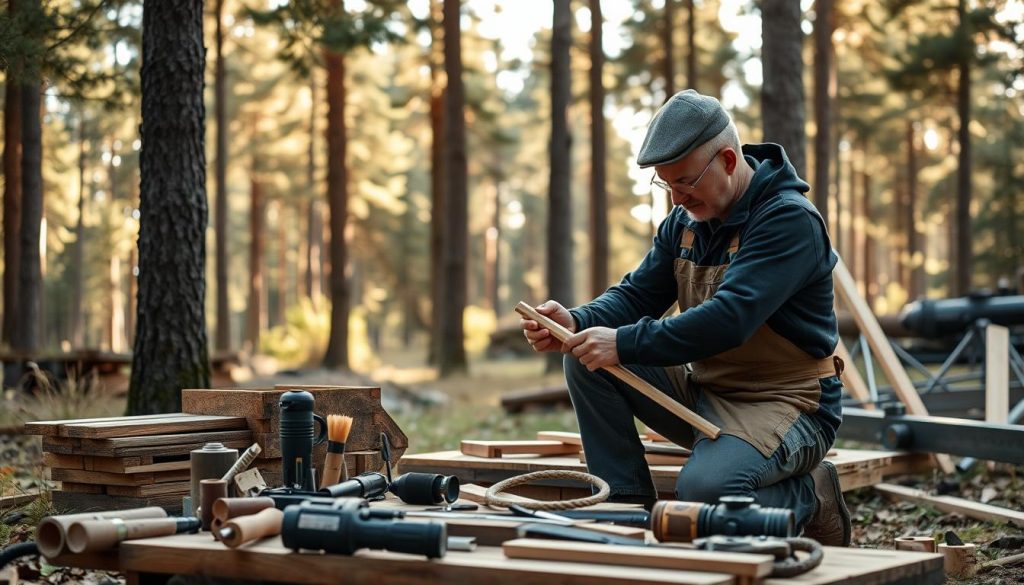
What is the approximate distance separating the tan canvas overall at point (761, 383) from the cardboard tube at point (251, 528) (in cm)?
166

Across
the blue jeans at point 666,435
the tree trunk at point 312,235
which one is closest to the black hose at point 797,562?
the blue jeans at point 666,435

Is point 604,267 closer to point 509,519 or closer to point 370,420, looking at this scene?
point 370,420

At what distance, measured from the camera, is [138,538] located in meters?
3.32

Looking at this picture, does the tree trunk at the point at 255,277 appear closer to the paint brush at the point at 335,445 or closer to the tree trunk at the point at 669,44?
the tree trunk at the point at 669,44

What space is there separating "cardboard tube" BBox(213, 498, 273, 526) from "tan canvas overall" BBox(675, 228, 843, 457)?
1.66 meters

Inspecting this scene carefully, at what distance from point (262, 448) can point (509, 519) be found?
1.44 metres

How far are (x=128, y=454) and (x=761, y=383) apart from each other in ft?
7.84

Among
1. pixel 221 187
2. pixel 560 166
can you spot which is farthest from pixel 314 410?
pixel 221 187

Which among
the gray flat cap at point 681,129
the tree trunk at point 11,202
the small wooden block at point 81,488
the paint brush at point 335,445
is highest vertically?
the tree trunk at point 11,202

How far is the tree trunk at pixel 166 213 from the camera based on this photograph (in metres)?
6.72

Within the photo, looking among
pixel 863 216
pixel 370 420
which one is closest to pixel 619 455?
pixel 370 420

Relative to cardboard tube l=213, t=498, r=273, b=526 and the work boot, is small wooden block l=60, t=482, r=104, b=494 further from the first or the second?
the work boot

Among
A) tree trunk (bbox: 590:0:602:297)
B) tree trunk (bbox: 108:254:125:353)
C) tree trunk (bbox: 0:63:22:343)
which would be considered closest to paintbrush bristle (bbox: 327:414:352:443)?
tree trunk (bbox: 0:63:22:343)

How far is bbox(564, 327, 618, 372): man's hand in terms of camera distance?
385cm
